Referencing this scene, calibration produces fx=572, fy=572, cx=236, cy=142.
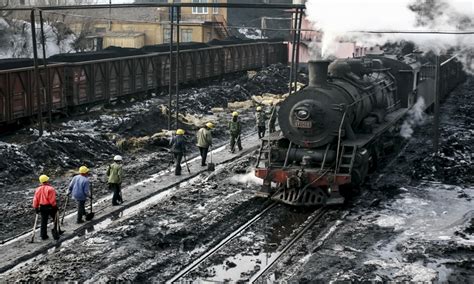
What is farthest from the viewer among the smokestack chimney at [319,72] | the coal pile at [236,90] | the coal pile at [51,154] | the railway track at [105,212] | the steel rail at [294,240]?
the coal pile at [236,90]

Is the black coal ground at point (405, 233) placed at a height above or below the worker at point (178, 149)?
below

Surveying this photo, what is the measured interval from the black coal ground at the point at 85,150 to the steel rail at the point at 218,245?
407cm

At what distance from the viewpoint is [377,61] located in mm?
18109

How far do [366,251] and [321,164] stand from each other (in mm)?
3321

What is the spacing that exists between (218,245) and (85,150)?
8.17 m

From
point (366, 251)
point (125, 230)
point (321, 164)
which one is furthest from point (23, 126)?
point (366, 251)

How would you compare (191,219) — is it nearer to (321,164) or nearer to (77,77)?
(321,164)

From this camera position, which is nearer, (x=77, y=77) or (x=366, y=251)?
(x=366, y=251)

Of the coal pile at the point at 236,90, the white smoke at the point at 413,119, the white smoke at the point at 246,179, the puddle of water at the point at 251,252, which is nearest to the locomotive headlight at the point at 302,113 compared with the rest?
the puddle of water at the point at 251,252

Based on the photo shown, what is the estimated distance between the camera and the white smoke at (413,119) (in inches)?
811

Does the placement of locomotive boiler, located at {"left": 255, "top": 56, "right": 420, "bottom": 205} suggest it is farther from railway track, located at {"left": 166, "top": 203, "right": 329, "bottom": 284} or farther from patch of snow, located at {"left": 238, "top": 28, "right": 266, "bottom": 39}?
patch of snow, located at {"left": 238, "top": 28, "right": 266, "bottom": 39}

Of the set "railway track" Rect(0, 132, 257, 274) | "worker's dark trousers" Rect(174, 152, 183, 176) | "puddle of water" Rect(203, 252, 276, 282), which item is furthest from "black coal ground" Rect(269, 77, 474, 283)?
"worker's dark trousers" Rect(174, 152, 183, 176)

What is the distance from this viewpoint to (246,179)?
624 inches

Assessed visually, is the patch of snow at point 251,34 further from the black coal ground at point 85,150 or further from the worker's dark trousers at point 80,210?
the worker's dark trousers at point 80,210
